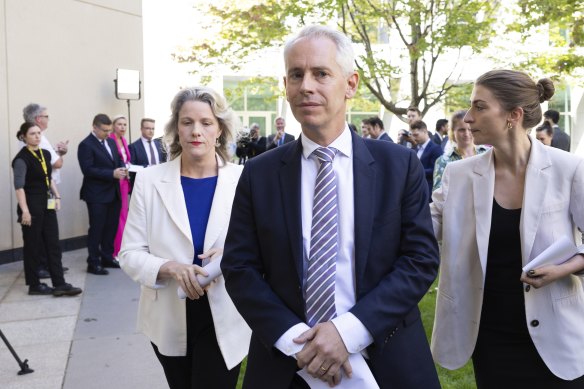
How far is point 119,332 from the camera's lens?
6.70 meters

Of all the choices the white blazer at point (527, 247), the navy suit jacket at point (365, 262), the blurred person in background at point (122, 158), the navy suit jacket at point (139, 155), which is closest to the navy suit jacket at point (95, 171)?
the blurred person in background at point (122, 158)

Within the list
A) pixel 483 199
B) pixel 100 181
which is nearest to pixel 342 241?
pixel 483 199

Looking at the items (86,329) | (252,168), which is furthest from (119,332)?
(252,168)

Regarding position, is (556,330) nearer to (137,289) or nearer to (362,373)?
(362,373)

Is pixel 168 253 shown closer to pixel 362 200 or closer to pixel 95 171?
pixel 362 200

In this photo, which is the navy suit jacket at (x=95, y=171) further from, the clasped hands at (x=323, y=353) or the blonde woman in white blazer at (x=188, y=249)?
the clasped hands at (x=323, y=353)

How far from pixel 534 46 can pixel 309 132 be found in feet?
55.8

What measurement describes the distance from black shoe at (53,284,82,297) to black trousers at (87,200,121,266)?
4.79 feet

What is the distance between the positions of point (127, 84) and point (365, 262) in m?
10.9

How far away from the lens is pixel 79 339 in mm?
6488

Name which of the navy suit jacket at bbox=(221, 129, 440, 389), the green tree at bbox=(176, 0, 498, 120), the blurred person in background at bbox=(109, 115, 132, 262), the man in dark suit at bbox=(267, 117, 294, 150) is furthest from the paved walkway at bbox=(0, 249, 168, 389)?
the man in dark suit at bbox=(267, 117, 294, 150)

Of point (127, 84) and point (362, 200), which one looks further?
point (127, 84)

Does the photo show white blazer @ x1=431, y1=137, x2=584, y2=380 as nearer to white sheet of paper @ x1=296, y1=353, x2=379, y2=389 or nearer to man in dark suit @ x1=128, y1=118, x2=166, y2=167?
white sheet of paper @ x1=296, y1=353, x2=379, y2=389

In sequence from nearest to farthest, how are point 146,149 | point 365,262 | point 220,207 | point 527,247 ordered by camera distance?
1. point 365,262
2. point 527,247
3. point 220,207
4. point 146,149
